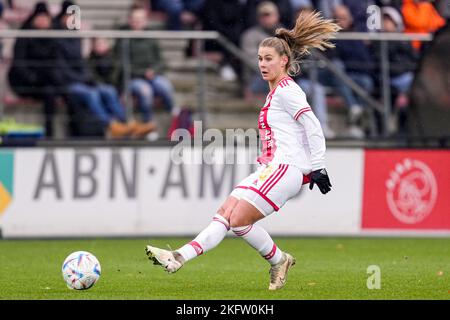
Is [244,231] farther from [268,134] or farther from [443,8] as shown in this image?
[443,8]

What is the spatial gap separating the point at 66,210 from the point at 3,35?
322cm

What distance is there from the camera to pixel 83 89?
17.1 meters

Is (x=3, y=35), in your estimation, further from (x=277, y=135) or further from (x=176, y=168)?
(x=277, y=135)

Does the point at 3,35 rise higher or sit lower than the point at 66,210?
higher

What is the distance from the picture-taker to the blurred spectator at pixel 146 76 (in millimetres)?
17078

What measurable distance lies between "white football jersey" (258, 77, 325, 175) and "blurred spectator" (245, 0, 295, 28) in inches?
350

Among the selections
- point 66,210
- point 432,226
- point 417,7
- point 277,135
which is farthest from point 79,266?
point 417,7

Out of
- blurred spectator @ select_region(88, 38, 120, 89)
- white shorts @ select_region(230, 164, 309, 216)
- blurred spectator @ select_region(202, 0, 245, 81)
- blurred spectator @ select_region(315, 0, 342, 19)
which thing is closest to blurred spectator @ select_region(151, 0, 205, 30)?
blurred spectator @ select_region(202, 0, 245, 81)

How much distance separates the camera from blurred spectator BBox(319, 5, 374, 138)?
18.0 m

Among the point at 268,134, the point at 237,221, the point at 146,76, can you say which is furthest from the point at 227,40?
the point at 237,221

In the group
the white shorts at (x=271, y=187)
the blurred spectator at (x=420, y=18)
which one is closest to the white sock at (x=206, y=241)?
the white shorts at (x=271, y=187)

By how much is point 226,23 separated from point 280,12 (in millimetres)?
902

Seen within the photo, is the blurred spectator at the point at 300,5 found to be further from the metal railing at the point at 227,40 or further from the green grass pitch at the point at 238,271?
the green grass pitch at the point at 238,271

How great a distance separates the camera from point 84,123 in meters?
17.0
